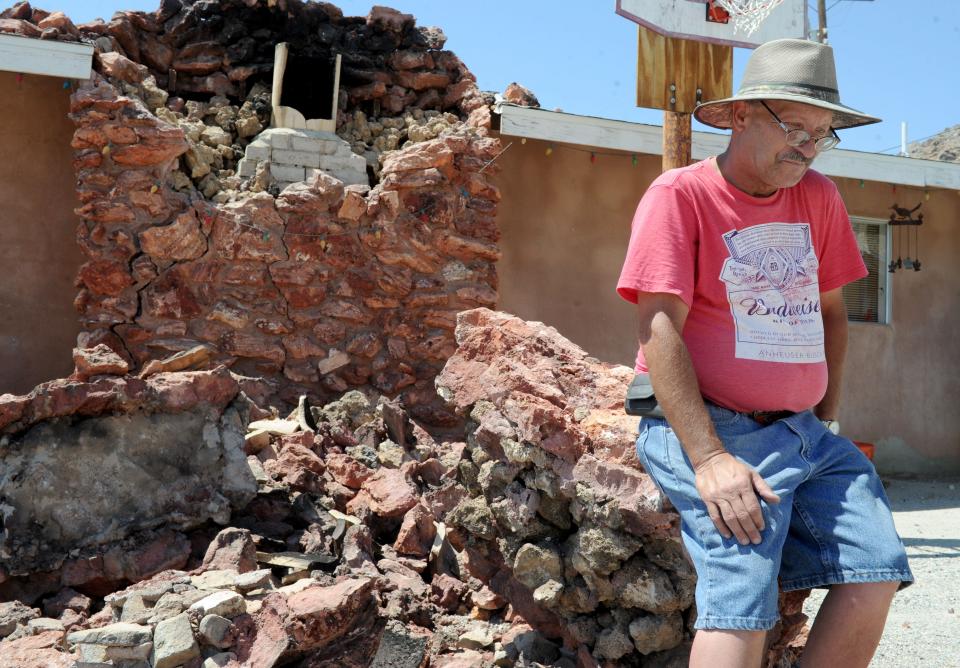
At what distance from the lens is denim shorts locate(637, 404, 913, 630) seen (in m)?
1.98

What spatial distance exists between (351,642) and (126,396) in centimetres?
183

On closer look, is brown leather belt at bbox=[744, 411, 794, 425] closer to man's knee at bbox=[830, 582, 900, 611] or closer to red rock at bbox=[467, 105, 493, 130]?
man's knee at bbox=[830, 582, 900, 611]

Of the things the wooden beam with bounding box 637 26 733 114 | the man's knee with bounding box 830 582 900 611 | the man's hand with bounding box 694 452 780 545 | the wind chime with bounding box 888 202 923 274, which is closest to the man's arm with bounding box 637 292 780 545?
the man's hand with bounding box 694 452 780 545

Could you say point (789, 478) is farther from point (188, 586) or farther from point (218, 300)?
point (218, 300)

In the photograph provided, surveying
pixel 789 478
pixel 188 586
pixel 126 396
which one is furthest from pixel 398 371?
pixel 789 478

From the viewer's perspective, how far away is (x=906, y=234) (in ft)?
33.2

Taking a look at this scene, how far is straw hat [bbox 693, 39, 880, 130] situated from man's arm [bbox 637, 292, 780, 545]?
23.0 inches

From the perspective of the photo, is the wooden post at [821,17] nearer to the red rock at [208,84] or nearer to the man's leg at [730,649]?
the red rock at [208,84]

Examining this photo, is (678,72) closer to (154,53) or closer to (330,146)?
(330,146)

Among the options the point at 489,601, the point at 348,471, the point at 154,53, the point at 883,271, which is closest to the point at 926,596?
the point at 489,601

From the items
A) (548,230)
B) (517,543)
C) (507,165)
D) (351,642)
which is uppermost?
(507,165)

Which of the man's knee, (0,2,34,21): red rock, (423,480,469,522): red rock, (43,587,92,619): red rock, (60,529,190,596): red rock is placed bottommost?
(43,587,92,619): red rock

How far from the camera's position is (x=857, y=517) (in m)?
2.12

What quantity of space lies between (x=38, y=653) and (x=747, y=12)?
5.64 metres
